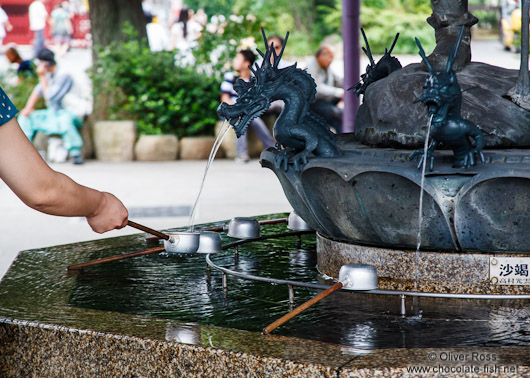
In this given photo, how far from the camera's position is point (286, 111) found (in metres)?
4.01

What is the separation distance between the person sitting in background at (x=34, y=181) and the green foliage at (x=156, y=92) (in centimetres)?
1022

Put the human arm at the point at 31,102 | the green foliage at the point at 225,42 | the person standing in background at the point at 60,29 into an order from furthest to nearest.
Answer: the person standing in background at the point at 60,29
the green foliage at the point at 225,42
the human arm at the point at 31,102

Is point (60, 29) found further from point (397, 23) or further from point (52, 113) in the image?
point (52, 113)

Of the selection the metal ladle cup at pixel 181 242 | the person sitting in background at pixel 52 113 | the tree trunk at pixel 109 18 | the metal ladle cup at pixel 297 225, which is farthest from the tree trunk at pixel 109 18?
the metal ladle cup at pixel 181 242

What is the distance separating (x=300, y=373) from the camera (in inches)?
112

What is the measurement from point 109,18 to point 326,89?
4674 mm

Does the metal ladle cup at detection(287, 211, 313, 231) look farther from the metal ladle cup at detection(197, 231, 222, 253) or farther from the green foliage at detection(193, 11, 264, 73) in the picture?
the green foliage at detection(193, 11, 264, 73)

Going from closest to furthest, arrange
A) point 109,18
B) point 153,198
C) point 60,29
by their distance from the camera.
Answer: point 153,198 < point 109,18 < point 60,29

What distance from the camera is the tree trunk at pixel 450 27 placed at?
4.18 metres

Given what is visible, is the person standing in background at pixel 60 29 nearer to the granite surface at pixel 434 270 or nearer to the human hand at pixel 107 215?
the granite surface at pixel 434 270

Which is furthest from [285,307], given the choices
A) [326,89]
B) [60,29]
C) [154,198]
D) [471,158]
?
[60,29]

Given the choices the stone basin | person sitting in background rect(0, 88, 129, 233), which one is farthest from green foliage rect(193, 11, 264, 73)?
person sitting in background rect(0, 88, 129, 233)

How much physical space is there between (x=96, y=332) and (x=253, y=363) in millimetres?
708

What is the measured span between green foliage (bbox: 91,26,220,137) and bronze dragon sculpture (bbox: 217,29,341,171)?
9.23 metres
